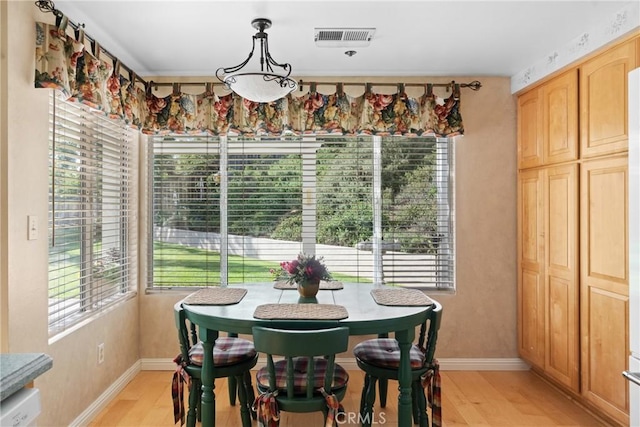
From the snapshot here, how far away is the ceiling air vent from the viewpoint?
8.66ft

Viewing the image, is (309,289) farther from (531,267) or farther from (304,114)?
(531,267)

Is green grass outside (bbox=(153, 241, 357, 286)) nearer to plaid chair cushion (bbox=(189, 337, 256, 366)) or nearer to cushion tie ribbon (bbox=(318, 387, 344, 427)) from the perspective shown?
plaid chair cushion (bbox=(189, 337, 256, 366))

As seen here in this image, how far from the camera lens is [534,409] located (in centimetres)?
289

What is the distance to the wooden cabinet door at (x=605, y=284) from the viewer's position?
2.42 metres

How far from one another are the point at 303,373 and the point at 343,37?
202 cm

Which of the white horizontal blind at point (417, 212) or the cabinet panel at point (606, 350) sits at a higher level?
the white horizontal blind at point (417, 212)

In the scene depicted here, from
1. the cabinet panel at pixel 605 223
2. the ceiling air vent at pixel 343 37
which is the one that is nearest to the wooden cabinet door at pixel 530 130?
the cabinet panel at pixel 605 223

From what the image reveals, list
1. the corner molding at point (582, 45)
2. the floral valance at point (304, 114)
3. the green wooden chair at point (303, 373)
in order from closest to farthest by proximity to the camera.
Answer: the green wooden chair at point (303, 373) < the corner molding at point (582, 45) < the floral valance at point (304, 114)

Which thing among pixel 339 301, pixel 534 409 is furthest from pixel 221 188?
pixel 534 409

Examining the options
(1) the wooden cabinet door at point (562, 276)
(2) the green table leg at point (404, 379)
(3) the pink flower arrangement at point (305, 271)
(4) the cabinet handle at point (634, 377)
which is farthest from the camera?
(1) the wooden cabinet door at point (562, 276)

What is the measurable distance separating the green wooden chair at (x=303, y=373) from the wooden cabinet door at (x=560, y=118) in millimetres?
2059

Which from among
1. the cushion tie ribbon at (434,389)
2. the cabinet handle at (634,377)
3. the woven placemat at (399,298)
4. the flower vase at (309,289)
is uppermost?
the flower vase at (309,289)

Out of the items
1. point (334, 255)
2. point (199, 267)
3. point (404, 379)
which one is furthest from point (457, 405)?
point (199, 267)

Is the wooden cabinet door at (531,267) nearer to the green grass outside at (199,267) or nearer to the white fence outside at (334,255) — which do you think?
the white fence outside at (334,255)
